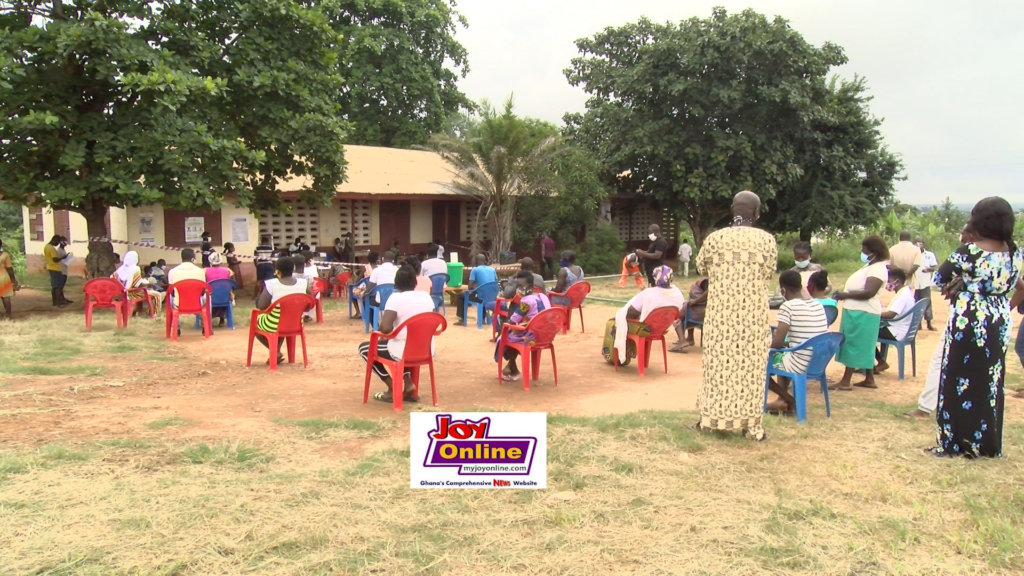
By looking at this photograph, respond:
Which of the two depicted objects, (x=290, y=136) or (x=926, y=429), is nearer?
(x=926, y=429)

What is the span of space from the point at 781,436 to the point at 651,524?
2.01 m

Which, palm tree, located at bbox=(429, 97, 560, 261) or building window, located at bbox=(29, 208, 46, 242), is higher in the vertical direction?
palm tree, located at bbox=(429, 97, 560, 261)

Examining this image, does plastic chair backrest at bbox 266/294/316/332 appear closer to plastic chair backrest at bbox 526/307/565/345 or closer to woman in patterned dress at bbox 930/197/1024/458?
plastic chair backrest at bbox 526/307/565/345

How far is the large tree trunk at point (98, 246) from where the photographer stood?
14.1m

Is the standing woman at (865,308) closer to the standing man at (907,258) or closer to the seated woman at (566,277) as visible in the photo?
the standing man at (907,258)

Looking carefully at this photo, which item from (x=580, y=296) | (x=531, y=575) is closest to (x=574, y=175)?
(x=580, y=296)

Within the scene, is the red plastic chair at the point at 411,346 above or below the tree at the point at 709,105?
below

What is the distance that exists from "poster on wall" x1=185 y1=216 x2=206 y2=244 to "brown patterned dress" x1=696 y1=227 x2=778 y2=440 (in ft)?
Result: 49.1

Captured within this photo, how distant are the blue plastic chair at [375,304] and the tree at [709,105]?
12.6 metres

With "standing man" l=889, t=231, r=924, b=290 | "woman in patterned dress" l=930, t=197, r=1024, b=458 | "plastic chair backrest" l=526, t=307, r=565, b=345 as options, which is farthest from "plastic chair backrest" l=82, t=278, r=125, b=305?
"standing man" l=889, t=231, r=924, b=290

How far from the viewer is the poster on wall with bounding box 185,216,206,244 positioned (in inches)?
690

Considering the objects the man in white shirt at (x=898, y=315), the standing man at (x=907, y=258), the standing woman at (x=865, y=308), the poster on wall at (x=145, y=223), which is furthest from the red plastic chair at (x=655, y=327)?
the poster on wall at (x=145, y=223)

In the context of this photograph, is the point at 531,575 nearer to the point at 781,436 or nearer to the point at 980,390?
the point at 781,436

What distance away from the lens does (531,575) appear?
137 inches
